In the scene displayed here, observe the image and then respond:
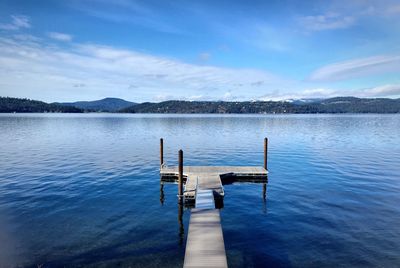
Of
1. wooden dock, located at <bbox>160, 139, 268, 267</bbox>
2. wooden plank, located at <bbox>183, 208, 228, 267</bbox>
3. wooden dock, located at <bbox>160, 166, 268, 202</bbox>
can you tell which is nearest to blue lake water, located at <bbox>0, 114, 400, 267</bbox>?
wooden dock, located at <bbox>160, 166, 268, 202</bbox>

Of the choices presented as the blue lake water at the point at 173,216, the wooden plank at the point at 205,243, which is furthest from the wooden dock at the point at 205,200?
the blue lake water at the point at 173,216

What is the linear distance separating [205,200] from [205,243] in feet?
19.3

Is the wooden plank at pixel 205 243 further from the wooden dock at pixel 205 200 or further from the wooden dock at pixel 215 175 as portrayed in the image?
the wooden dock at pixel 215 175

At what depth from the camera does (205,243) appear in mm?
12023

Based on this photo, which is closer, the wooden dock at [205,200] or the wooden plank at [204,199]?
the wooden dock at [205,200]

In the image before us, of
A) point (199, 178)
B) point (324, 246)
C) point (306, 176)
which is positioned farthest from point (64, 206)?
point (306, 176)

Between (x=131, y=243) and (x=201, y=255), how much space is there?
4952 millimetres

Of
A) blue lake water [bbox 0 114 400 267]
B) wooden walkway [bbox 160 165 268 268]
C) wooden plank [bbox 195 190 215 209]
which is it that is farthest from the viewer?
wooden plank [bbox 195 190 215 209]

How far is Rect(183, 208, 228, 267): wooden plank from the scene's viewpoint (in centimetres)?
1051

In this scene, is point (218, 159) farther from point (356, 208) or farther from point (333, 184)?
point (356, 208)

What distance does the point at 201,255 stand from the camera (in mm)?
11000

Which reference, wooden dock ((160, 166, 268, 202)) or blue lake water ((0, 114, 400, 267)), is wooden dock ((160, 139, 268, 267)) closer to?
wooden dock ((160, 166, 268, 202))

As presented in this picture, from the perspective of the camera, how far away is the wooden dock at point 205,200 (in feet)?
36.1

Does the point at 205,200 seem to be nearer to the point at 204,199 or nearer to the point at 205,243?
the point at 204,199
